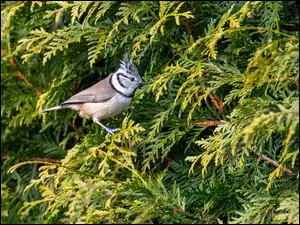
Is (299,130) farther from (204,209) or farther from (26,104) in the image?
(26,104)

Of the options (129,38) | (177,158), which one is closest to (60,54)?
(129,38)

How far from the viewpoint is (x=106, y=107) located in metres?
3.91

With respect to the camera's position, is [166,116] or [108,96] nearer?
[166,116]

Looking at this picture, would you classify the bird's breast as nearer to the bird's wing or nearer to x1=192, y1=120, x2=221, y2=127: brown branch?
the bird's wing

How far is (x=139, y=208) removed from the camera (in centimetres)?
277

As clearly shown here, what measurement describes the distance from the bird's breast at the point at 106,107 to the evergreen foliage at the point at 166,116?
0.26 ft

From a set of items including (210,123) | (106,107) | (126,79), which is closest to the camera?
(210,123)

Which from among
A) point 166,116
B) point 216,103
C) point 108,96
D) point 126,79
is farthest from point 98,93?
point 216,103

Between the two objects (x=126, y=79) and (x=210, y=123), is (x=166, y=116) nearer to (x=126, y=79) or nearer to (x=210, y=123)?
(x=210, y=123)

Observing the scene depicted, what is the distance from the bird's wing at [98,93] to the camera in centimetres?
394

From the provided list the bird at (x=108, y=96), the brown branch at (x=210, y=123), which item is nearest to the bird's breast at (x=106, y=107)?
the bird at (x=108, y=96)

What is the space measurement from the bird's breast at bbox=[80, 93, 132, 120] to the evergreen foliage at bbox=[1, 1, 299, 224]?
81mm

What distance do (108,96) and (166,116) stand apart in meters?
0.79

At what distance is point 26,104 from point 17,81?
0.38 m
